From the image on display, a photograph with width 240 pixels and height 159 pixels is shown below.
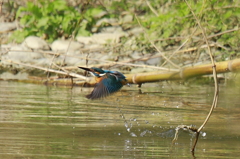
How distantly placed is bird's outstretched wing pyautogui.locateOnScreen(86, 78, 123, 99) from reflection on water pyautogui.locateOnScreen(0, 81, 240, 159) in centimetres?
30

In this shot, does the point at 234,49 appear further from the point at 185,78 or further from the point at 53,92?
the point at 185,78

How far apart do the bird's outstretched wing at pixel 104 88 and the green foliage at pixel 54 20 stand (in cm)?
686

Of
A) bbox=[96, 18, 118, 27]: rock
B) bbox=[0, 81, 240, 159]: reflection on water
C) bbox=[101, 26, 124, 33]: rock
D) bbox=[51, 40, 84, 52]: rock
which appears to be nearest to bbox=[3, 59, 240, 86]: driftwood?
bbox=[0, 81, 240, 159]: reflection on water

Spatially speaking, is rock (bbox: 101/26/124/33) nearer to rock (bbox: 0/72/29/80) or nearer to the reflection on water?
rock (bbox: 0/72/29/80)

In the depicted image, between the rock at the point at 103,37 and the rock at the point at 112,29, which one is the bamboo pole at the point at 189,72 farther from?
the rock at the point at 112,29

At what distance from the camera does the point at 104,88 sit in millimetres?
5047

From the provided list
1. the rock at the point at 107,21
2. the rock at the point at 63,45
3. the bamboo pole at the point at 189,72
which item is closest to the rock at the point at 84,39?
the rock at the point at 63,45

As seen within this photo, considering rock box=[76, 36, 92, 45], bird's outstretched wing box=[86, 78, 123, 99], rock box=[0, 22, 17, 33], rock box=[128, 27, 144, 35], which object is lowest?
bird's outstretched wing box=[86, 78, 123, 99]

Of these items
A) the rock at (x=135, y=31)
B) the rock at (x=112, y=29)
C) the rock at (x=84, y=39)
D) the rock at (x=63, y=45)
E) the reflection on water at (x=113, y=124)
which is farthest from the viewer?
the rock at (x=112, y=29)

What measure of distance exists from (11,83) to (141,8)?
4605mm

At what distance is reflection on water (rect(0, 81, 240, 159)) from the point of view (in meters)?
3.97

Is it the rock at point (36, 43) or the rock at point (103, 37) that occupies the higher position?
the rock at point (103, 37)

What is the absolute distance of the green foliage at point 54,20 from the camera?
12.0 m

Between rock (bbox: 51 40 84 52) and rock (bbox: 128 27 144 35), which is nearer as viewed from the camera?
rock (bbox: 51 40 84 52)
